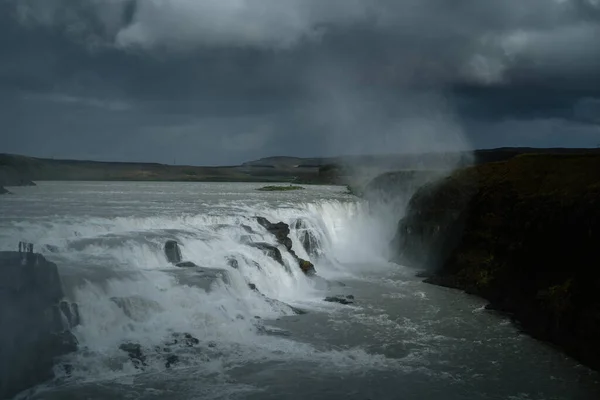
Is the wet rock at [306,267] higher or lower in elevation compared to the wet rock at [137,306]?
lower

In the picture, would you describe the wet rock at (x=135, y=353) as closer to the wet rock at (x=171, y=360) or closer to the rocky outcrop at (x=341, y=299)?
the wet rock at (x=171, y=360)

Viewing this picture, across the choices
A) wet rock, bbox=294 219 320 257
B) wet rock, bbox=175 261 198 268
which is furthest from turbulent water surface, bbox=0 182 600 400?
wet rock, bbox=294 219 320 257

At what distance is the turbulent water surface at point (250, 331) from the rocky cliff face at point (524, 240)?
912 mm

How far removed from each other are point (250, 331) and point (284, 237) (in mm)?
9651

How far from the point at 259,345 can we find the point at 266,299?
4038mm

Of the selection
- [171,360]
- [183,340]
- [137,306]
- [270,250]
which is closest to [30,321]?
[137,306]

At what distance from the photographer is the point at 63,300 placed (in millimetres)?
13016

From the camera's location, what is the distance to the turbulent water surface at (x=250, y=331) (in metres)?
11.5

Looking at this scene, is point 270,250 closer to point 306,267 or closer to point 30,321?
point 306,267

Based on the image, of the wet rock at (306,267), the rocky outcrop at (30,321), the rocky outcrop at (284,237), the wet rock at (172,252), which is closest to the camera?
the rocky outcrop at (30,321)

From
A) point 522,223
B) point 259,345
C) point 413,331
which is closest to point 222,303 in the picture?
point 259,345

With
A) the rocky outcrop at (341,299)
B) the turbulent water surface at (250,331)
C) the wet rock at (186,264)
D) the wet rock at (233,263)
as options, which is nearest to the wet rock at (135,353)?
the turbulent water surface at (250,331)

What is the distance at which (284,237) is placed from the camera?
24.4 meters

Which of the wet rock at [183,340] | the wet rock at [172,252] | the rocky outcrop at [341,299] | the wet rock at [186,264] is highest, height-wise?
the wet rock at [172,252]
